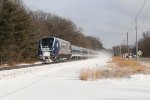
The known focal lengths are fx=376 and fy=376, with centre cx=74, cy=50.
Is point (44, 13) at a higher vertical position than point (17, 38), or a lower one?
higher

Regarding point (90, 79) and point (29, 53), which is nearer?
point (90, 79)

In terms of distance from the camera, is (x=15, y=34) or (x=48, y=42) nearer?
(x=48, y=42)

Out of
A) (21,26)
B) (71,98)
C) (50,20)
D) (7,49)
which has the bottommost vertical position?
(71,98)

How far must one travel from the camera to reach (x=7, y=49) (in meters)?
49.9

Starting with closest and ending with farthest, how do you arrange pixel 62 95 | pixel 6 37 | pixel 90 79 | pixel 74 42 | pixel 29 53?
1. pixel 62 95
2. pixel 90 79
3. pixel 6 37
4. pixel 29 53
5. pixel 74 42

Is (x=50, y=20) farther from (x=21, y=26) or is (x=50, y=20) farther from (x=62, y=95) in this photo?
(x=62, y=95)

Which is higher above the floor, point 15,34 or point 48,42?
point 15,34

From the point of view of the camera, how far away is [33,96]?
573 inches

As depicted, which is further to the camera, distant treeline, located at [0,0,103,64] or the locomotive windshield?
the locomotive windshield

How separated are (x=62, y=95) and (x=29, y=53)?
45.1 metres

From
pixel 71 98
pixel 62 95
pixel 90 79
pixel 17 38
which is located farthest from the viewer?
pixel 17 38

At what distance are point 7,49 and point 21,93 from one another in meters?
35.0

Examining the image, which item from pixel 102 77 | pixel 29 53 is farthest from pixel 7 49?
pixel 102 77

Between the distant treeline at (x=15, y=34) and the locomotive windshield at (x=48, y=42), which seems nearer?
the distant treeline at (x=15, y=34)
